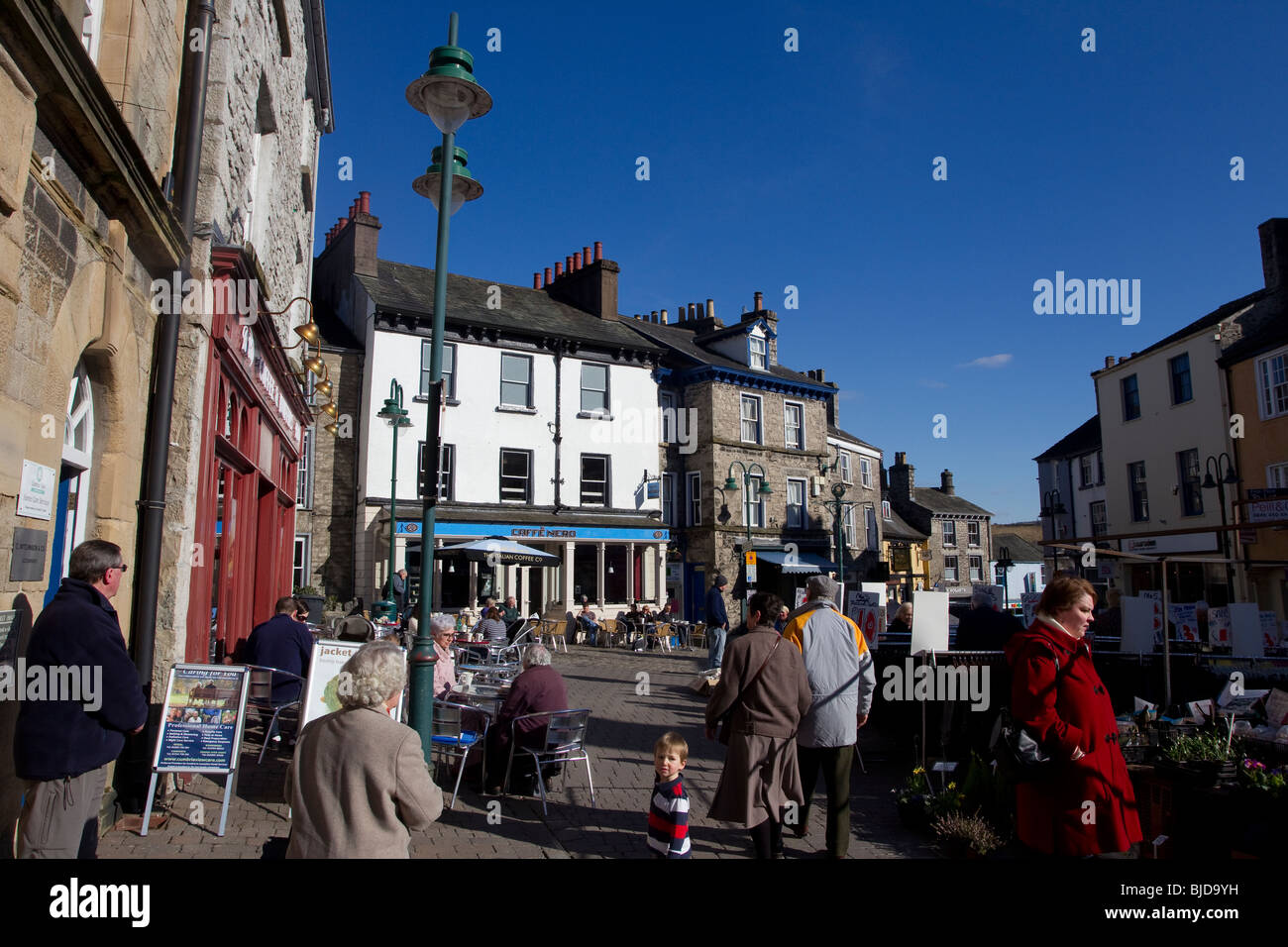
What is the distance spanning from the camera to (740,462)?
1219 inches

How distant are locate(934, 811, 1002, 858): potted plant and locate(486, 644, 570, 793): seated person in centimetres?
296

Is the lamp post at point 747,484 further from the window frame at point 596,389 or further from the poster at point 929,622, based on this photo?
the poster at point 929,622

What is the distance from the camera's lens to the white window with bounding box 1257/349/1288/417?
69.7 ft

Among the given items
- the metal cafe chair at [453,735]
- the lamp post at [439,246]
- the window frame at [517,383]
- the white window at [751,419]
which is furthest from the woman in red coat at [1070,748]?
the white window at [751,419]

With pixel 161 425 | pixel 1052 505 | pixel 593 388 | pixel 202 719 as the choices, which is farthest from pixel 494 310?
pixel 1052 505

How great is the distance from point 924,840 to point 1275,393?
2134 cm

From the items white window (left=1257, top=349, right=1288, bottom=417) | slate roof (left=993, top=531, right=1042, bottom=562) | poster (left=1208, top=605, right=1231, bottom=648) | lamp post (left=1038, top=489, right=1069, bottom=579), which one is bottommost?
poster (left=1208, top=605, right=1231, bottom=648)

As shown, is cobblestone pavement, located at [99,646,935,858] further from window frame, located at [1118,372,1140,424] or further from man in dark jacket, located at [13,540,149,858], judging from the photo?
window frame, located at [1118,372,1140,424]

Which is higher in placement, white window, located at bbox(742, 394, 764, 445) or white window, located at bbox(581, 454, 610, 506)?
white window, located at bbox(742, 394, 764, 445)

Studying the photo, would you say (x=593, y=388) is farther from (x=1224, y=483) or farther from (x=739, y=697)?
(x=739, y=697)

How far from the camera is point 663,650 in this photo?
76.4 ft

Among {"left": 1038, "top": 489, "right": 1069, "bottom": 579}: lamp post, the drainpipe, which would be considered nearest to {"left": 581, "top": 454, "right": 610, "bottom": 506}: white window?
{"left": 1038, "top": 489, "right": 1069, "bottom": 579}: lamp post
